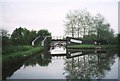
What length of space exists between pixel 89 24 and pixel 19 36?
1371 mm

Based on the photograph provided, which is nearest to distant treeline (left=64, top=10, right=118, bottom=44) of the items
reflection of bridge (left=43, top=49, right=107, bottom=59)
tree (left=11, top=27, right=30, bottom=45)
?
reflection of bridge (left=43, top=49, right=107, bottom=59)

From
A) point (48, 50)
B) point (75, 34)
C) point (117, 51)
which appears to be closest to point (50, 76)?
point (48, 50)

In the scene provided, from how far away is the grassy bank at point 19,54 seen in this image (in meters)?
5.93

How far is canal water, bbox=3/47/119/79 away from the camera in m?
5.87

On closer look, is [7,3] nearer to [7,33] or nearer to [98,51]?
[7,33]

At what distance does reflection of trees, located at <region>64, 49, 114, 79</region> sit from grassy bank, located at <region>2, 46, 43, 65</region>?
2.15 ft

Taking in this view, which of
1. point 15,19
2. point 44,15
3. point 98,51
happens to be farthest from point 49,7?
point 98,51

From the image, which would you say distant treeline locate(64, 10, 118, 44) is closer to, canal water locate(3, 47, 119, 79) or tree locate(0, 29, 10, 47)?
canal water locate(3, 47, 119, 79)

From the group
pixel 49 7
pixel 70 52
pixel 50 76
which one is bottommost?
pixel 50 76

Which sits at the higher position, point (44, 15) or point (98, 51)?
point (44, 15)

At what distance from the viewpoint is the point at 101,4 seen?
19.5ft

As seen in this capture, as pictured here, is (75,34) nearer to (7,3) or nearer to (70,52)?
(70,52)

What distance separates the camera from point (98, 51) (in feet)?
20.0

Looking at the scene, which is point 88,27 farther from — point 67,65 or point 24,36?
point 24,36
